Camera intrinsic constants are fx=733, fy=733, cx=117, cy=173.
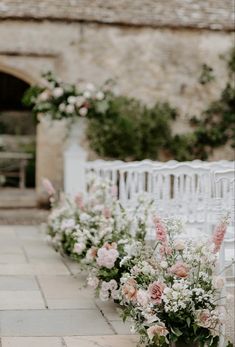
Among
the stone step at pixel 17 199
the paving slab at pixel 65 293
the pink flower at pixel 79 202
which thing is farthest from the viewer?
the stone step at pixel 17 199

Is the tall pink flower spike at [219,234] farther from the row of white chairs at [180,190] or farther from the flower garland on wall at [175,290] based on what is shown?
the row of white chairs at [180,190]

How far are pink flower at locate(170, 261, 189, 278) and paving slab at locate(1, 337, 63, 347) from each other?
853 mm

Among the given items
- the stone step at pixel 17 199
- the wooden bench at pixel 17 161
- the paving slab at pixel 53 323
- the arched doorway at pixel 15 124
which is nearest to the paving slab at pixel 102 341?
the paving slab at pixel 53 323

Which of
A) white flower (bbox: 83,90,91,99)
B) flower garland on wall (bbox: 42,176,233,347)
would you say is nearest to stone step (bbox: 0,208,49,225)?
white flower (bbox: 83,90,91,99)

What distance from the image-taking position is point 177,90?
1288 centimetres

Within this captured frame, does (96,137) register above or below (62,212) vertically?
above

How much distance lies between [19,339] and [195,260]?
1.15 m

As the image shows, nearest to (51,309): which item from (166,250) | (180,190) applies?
(166,250)

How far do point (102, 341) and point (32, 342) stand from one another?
412 millimetres

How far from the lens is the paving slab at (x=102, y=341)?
422 centimetres

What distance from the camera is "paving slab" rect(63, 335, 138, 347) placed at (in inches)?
166

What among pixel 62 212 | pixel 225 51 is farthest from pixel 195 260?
pixel 225 51

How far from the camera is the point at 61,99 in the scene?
9.82 m

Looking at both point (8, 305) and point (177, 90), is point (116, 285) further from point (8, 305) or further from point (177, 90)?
point (177, 90)
